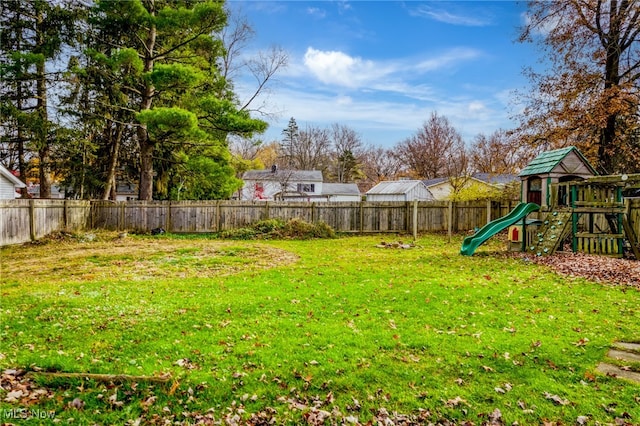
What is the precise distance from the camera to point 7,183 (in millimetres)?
17125

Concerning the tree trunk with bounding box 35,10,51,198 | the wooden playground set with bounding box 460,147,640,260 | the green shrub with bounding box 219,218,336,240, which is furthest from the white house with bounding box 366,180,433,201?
the tree trunk with bounding box 35,10,51,198

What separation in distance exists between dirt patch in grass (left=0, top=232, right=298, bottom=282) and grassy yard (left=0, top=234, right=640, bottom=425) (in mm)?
177

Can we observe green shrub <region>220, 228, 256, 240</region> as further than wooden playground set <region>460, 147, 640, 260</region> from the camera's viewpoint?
Yes

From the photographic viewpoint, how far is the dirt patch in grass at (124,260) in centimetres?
788

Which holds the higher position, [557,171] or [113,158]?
[113,158]

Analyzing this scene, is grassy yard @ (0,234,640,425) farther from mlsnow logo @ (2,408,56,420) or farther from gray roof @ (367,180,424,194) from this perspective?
gray roof @ (367,180,424,194)

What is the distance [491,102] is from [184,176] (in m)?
17.8

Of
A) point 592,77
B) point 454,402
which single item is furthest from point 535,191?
point 454,402

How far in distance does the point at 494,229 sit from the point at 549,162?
2.69 m

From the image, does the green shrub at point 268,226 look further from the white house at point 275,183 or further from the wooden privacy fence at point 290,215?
the white house at point 275,183

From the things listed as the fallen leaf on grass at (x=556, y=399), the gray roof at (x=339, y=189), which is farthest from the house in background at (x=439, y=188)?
the fallen leaf on grass at (x=556, y=399)

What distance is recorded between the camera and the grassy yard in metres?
3.05

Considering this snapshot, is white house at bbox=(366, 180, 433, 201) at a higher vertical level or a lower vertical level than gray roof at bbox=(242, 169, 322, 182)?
lower

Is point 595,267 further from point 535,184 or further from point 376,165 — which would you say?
point 376,165
